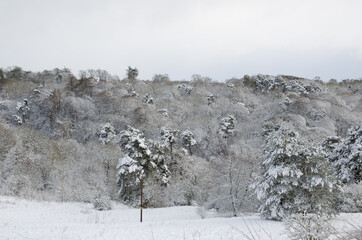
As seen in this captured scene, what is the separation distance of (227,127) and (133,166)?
1159 inches

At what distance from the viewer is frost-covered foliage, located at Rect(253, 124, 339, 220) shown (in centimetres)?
1870

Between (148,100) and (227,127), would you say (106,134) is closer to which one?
(148,100)

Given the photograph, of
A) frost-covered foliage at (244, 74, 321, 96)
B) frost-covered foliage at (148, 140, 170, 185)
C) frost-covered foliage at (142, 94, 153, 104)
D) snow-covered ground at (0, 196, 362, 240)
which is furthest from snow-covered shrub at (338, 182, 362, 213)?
frost-covered foliage at (244, 74, 321, 96)

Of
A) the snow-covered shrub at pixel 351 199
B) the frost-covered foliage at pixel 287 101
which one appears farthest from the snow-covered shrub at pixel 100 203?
the frost-covered foliage at pixel 287 101

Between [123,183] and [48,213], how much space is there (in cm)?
1221

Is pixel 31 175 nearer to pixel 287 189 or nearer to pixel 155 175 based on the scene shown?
pixel 155 175

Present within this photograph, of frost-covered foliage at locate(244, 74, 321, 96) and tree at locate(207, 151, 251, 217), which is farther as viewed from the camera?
frost-covered foliage at locate(244, 74, 321, 96)

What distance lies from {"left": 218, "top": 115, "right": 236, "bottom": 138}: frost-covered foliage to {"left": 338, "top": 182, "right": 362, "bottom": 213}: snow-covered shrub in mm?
35687

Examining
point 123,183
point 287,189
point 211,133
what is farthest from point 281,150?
point 211,133

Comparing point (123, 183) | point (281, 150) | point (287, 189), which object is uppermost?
point (281, 150)

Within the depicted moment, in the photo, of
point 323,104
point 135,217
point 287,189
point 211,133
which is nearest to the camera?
point 287,189

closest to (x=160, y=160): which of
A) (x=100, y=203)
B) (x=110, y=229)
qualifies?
(x=100, y=203)

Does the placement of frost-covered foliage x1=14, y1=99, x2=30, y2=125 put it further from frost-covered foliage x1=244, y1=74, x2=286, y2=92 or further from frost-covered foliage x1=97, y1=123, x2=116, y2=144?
frost-covered foliage x1=244, y1=74, x2=286, y2=92

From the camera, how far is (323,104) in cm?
6675
